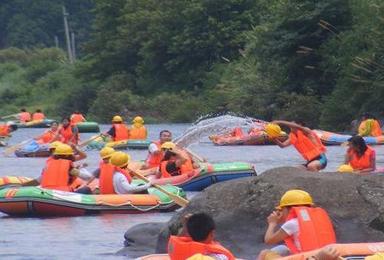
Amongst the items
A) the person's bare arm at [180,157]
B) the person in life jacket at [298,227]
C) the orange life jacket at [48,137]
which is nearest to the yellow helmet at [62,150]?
the person's bare arm at [180,157]

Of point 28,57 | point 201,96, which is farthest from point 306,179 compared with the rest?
point 28,57

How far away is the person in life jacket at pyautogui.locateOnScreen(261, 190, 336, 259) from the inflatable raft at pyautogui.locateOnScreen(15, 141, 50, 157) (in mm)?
23990

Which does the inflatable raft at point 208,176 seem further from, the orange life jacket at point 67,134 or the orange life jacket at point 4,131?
the orange life jacket at point 4,131

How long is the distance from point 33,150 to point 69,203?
53.7 ft

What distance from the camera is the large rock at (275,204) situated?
47.6 feet

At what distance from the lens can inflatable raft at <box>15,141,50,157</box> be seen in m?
35.7

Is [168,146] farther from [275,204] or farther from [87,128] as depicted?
[87,128]

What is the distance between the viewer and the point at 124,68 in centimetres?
7400

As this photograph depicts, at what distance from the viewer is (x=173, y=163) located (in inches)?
900

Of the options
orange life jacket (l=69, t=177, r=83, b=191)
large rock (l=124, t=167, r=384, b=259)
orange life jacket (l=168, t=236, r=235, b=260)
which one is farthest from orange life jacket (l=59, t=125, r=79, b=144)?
orange life jacket (l=168, t=236, r=235, b=260)

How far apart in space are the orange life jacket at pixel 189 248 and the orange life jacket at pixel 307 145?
1159 centimetres

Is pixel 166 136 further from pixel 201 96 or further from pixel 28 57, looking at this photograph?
pixel 28 57

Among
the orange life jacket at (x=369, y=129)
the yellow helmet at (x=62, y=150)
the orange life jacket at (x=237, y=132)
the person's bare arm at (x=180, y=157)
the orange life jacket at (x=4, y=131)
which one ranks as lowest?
the orange life jacket at (x=237, y=132)

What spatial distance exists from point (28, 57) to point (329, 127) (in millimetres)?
46477
